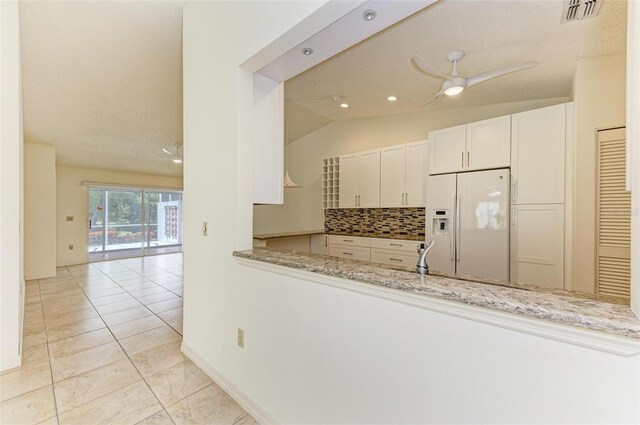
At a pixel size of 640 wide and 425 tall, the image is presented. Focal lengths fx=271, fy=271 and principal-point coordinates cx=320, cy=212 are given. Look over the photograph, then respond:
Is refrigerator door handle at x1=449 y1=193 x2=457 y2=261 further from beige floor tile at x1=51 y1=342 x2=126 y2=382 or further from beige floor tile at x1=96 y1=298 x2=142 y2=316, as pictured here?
beige floor tile at x1=96 y1=298 x2=142 y2=316

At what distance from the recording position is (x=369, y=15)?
1401 mm

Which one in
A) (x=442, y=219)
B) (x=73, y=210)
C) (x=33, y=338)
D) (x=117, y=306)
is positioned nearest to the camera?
(x=33, y=338)

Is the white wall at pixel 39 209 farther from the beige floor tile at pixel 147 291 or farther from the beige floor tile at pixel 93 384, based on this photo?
the beige floor tile at pixel 93 384

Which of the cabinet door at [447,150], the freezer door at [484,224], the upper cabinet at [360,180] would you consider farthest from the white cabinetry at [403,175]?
the freezer door at [484,224]

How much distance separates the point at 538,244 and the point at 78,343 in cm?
470

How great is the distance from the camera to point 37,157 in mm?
5070

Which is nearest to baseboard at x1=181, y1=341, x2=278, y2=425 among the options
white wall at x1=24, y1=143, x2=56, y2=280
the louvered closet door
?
the louvered closet door

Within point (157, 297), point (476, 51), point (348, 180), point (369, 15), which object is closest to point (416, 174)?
point (348, 180)

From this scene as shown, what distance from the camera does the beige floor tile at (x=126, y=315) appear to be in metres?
3.15

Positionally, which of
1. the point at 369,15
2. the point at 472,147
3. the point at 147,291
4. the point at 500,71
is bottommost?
the point at 147,291

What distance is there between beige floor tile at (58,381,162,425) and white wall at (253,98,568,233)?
4.11m

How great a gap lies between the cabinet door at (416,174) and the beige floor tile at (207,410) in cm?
332

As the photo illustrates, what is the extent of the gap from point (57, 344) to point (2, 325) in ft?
1.76

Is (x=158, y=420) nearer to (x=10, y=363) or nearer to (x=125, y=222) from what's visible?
(x=10, y=363)
